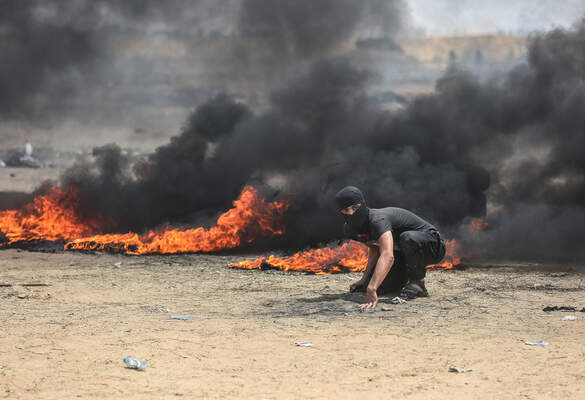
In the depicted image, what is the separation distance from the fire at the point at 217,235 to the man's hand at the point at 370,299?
5961 millimetres

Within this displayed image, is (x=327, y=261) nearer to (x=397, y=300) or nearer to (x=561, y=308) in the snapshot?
(x=397, y=300)

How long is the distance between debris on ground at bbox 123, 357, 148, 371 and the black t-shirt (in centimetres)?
309

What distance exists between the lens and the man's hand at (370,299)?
25.1 ft

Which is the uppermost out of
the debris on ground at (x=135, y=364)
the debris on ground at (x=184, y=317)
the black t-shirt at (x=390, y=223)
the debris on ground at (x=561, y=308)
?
the black t-shirt at (x=390, y=223)

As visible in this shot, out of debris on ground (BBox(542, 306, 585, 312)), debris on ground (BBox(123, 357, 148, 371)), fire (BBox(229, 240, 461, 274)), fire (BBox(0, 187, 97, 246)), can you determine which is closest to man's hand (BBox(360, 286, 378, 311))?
debris on ground (BBox(542, 306, 585, 312))

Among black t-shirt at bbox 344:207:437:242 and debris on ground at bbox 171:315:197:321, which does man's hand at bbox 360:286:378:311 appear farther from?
debris on ground at bbox 171:315:197:321

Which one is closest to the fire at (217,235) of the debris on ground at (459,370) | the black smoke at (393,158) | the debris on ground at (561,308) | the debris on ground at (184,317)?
the black smoke at (393,158)

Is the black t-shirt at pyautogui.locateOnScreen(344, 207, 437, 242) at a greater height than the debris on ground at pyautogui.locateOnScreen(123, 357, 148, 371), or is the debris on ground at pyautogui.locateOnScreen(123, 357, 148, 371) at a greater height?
the black t-shirt at pyautogui.locateOnScreen(344, 207, 437, 242)

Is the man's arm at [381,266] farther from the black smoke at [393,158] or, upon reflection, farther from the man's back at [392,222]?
the black smoke at [393,158]

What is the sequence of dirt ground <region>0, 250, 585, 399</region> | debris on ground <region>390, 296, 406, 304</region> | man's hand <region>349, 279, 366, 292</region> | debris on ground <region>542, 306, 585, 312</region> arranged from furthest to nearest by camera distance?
man's hand <region>349, 279, 366, 292</region>, debris on ground <region>390, 296, 406, 304</region>, debris on ground <region>542, 306, 585, 312</region>, dirt ground <region>0, 250, 585, 399</region>

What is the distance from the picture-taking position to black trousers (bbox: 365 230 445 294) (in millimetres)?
8156

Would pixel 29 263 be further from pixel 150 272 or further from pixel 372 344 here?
pixel 372 344

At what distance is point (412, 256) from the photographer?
8211 millimetres

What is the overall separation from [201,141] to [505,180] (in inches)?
294
